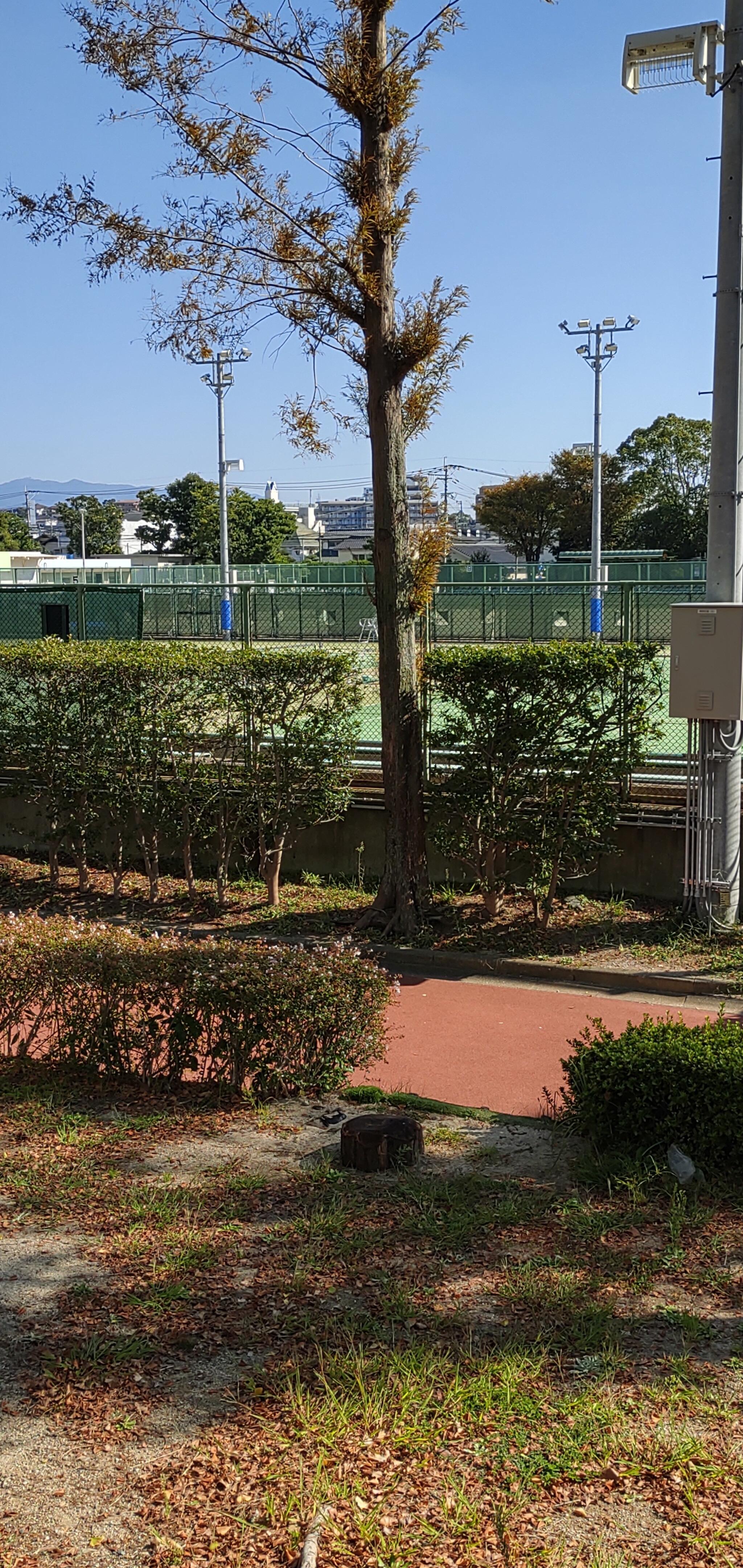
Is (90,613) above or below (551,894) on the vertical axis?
above

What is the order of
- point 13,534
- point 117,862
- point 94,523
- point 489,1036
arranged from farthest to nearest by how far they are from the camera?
point 94,523
point 13,534
point 117,862
point 489,1036

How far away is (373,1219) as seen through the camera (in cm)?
511

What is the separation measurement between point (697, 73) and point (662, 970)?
21.3 feet

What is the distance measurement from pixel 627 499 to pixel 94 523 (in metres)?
63.0

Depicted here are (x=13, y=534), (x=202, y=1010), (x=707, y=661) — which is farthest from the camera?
(x=13, y=534)

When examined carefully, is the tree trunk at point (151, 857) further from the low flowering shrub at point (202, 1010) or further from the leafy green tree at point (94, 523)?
the leafy green tree at point (94, 523)

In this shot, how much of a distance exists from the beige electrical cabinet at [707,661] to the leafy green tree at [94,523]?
342 feet

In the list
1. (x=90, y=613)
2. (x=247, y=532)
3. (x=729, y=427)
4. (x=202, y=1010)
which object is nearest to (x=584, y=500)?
(x=247, y=532)

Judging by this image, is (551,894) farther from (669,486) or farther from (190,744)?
A: (669,486)

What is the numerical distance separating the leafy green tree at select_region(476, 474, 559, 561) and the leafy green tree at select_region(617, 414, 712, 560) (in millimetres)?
5542

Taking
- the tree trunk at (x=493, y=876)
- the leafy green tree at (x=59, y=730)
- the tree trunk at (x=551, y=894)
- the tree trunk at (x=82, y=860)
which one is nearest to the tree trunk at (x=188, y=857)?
the leafy green tree at (x=59, y=730)

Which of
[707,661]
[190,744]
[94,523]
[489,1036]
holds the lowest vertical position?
[489,1036]

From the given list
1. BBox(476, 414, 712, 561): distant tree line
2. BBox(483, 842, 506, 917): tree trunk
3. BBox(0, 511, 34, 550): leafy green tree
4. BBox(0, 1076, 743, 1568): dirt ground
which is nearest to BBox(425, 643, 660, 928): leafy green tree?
BBox(483, 842, 506, 917): tree trunk

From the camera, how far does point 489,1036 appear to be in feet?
28.2
